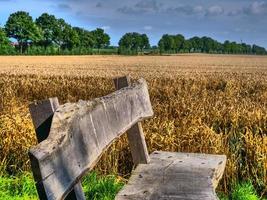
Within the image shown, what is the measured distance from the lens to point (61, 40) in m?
130

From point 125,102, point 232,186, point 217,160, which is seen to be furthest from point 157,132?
point 125,102

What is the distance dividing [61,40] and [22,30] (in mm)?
12767

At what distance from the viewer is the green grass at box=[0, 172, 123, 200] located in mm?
5017

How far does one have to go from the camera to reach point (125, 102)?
11.4 ft

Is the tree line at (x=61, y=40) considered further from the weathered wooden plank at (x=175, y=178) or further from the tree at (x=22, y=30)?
the weathered wooden plank at (x=175, y=178)

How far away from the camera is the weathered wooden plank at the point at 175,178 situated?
3.27 meters

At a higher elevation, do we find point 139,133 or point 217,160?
point 139,133

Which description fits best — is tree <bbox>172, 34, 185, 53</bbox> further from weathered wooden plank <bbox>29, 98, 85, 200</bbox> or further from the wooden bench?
weathered wooden plank <bbox>29, 98, 85, 200</bbox>

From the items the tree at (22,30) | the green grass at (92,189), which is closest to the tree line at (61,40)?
the tree at (22,30)

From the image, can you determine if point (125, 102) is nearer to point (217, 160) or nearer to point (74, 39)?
point (217, 160)

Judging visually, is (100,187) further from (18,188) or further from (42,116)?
(42,116)

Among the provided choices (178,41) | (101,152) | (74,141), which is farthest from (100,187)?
(178,41)

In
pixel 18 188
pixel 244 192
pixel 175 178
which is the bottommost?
pixel 244 192

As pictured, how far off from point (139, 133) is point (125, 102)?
A: 0.58m
